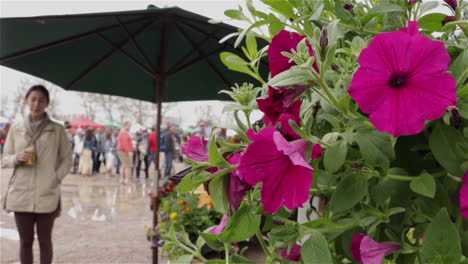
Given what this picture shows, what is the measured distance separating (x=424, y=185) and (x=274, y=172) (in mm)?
168

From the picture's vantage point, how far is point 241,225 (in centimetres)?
52

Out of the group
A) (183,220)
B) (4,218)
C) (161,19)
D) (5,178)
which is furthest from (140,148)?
(161,19)

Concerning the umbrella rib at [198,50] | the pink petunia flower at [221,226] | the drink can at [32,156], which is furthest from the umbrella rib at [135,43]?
the pink petunia flower at [221,226]

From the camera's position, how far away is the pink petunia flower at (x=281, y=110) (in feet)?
1.60

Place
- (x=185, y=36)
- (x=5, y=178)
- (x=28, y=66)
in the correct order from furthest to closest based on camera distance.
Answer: (x=5, y=178) → (x=28, y=66) → (x=185, y=36)

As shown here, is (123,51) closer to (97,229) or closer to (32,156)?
(32,156)

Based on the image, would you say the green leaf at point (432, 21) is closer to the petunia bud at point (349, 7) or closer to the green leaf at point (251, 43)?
the petunia bud at point (349, 7)

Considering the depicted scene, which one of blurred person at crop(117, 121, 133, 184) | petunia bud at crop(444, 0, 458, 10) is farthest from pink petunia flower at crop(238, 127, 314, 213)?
blurred person at crop(117, 121, 133, 184)

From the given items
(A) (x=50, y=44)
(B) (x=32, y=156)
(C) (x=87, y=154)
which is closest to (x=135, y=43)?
(A) (x=50, y=44)

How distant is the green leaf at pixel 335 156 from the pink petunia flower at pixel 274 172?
31 mm

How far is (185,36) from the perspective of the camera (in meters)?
3.41

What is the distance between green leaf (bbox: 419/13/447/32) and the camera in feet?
2.07

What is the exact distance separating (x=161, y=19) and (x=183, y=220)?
2016 millimetres

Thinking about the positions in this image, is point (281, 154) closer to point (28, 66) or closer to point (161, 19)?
point (161, 19)
